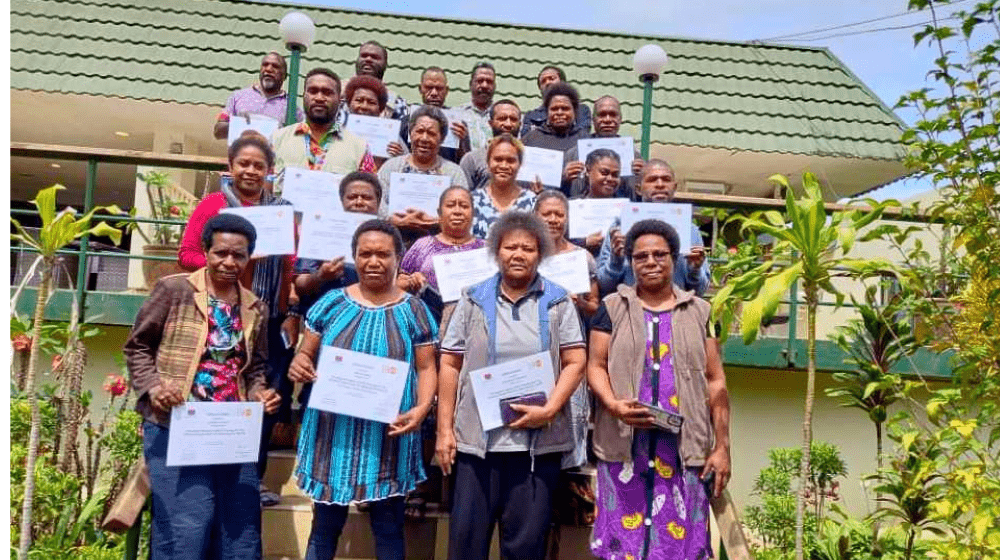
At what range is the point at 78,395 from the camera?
16.8 feet

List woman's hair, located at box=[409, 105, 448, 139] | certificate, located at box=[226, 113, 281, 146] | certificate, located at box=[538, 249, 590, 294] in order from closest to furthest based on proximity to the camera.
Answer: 1. certificate, located at box=[538, 249, 590, 294]
2. woman's hair, located at box=[409, 105, 448, 139]
3. certificate, located at box=[226, 113, 281, 146]

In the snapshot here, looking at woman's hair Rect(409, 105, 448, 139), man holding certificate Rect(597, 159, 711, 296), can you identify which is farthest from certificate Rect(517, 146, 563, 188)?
man holding certificate Rect(597, 159, 711, 296)

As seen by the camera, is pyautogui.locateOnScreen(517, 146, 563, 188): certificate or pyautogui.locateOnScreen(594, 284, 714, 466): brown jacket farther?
pyautogui.locateOnScreen(517, 146, 563, 188): certificate

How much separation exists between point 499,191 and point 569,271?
0.83 meters

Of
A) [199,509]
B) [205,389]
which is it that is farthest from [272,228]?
[199,509]

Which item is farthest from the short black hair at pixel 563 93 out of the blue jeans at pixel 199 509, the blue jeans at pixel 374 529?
the blue jeans at pixel 199 509

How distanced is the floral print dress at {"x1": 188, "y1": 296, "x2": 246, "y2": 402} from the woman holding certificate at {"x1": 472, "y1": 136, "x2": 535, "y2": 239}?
1.50 meters

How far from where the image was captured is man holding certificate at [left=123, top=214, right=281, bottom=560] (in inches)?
131

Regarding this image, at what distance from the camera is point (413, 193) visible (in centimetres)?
461

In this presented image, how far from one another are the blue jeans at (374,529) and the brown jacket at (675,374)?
88cm

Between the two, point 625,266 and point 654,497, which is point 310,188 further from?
point 654,497

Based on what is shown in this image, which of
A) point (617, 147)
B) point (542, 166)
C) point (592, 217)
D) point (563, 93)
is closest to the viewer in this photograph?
point (592, 217)

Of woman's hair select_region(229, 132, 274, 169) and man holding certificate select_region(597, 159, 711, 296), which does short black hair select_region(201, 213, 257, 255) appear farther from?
man holding certificate select_region(597, 159, 711, 296)

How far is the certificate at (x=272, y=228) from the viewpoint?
3.95 m
